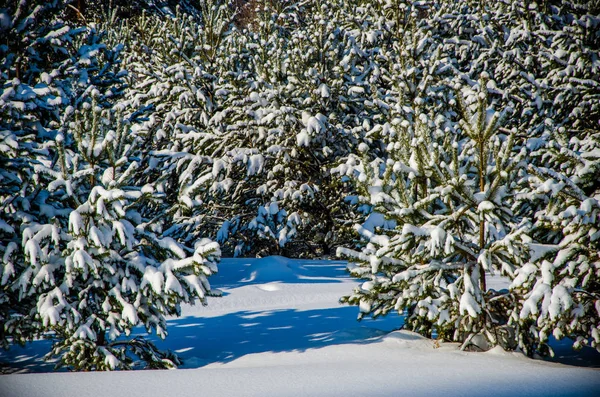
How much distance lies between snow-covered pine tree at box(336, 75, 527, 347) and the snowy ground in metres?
0.47

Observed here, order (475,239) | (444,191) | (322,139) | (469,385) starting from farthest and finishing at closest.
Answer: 1. (322,139)
2. (475,239)
3. (444,191)
4. (469,385)

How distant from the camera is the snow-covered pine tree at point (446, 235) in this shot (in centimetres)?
453

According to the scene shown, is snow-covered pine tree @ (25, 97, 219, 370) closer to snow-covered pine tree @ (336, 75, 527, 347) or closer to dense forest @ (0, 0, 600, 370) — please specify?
dense forest @ (0, 0, 600, 370)

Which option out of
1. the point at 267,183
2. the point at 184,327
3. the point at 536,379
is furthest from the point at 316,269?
the point at 536,379

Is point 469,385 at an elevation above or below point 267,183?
below

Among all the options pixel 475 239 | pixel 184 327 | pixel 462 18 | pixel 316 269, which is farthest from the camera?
pixel 462 18

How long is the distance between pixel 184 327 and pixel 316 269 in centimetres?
407

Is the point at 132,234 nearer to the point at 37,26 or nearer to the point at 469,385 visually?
the point at 469,385

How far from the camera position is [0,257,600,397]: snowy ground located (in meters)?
3.63

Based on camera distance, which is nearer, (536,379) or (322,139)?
(536,379)

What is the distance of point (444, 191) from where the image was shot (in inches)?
180

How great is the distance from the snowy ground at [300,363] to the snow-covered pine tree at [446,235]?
0.47 metres

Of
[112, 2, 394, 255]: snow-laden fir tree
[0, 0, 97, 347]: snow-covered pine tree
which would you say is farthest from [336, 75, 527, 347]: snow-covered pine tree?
[112, 2, 394, 255]: snow-laden fir tree

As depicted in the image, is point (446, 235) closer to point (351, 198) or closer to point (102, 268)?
point (102, 268)
